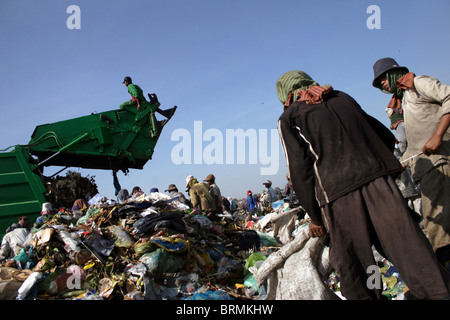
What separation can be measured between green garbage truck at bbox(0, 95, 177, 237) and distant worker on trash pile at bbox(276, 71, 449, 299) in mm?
6607

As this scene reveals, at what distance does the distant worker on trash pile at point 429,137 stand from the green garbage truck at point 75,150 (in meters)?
6.64

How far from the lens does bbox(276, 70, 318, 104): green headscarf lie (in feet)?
6.57

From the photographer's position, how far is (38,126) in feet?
23.6

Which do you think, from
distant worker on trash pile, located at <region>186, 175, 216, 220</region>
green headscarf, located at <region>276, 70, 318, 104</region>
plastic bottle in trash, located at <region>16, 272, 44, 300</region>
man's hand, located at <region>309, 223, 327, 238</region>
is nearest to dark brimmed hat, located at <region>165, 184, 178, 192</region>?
distant worker on trash pile, located at <region>186, 175, 216, 220</region>

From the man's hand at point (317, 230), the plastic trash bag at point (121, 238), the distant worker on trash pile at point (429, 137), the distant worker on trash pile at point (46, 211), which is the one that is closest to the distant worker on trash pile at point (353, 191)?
the man's hand at point (317, 230)

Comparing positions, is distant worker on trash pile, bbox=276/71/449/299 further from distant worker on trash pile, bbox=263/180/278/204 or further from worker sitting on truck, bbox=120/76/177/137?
distant worker on trash pile, bbox=263/180/278/204

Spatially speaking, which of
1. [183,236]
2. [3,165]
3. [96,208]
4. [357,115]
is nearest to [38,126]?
[3,165]

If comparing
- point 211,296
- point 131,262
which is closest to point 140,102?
point 131,262

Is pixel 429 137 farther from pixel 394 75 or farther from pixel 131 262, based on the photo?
pixel 131 262

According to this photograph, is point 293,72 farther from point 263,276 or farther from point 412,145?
point 263,276

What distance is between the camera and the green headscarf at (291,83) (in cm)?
200

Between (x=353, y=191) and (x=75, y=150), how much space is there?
23.3 ft

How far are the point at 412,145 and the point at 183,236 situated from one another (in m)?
2.84

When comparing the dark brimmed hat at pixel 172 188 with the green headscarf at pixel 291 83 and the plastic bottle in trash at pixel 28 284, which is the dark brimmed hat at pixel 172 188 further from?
the green headscarf at pixel 291 83
